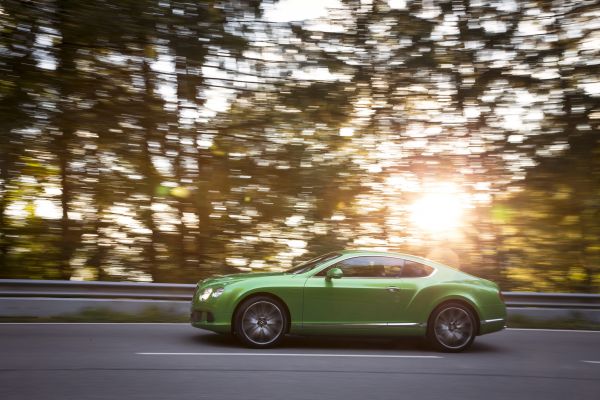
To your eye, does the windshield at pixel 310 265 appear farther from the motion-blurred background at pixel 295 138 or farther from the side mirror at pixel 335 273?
the motion-blurred background at pixel 295 138

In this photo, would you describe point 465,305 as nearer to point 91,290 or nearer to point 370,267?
point 370,267

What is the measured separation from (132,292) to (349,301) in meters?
4.49

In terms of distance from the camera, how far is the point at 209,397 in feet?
21.5

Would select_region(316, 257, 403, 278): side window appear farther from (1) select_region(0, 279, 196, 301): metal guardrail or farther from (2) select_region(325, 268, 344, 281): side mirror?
(1) select_region(0, 279, 196, 301): metal guardrail

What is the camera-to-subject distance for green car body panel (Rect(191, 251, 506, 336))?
948 cm

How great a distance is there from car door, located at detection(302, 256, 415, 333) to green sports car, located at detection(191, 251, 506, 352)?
0.5 inches

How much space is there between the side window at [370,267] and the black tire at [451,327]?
0.81 m

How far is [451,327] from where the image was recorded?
9.88m

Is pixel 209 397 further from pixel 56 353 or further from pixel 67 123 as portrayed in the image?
pixel 67 123

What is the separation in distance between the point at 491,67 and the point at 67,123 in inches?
370

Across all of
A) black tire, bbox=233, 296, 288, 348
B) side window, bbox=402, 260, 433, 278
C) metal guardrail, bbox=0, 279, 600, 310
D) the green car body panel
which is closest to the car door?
the green car body panel

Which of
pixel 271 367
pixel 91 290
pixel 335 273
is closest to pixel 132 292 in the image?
pixel 91 290

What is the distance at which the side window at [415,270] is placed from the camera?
32.8 feet

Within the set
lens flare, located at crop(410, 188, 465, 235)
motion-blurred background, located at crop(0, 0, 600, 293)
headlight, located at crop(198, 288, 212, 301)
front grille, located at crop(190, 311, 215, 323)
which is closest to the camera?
front grille, located at crop(190, 311, 215, 323)
